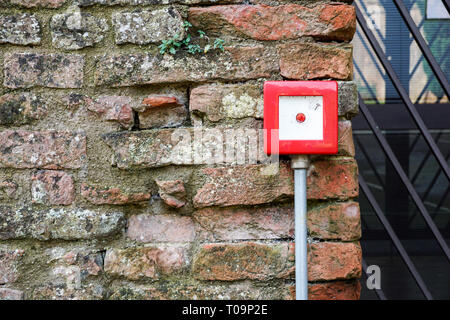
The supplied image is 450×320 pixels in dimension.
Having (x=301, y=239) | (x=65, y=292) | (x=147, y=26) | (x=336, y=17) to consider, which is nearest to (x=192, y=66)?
(x=147, y=26)

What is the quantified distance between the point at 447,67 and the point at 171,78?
3.85 m

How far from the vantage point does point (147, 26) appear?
3.91 feet

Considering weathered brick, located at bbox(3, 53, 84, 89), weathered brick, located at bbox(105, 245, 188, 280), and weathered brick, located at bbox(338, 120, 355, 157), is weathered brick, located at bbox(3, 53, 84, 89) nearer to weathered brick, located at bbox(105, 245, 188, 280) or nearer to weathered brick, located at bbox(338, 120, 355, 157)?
weathered brick, located at bbox(105, 245, 188, 280)

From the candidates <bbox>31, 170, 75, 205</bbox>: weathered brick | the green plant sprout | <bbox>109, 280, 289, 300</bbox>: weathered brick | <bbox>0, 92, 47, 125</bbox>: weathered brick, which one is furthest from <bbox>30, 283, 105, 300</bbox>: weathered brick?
the green plant sprout

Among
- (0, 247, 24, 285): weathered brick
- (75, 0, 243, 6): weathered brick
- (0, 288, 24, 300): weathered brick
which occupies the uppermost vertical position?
(75, 0, 243, 6): weathered brick

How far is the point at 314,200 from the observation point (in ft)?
3.92

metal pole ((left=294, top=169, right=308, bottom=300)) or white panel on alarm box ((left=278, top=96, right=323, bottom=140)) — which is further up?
white panel on alarm box ((left=278, top=96, right=323, bottom=140))

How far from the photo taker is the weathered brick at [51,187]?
1.21 m

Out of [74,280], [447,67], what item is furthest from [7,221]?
[447,67]

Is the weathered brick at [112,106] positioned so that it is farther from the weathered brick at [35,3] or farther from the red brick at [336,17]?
the red brick at [336,17]

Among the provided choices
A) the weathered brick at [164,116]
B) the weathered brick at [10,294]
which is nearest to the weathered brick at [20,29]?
the weathered brick at [164,116]

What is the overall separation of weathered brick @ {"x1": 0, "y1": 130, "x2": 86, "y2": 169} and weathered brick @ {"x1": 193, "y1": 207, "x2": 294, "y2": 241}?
1.23 ft

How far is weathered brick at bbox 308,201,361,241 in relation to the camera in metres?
1.19

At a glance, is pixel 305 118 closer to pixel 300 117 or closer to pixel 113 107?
pixel 300 117
